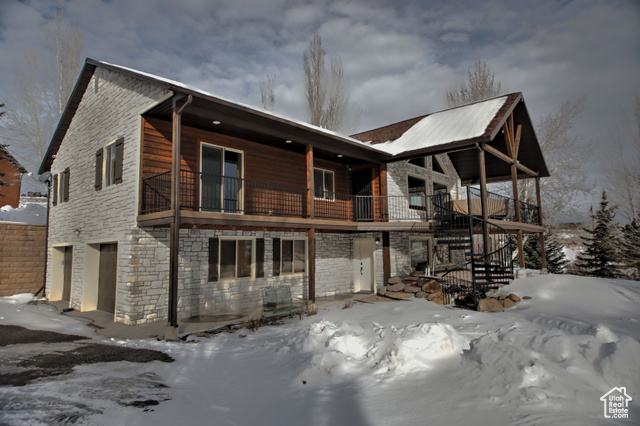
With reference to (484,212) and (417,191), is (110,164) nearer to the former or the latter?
(484,212)

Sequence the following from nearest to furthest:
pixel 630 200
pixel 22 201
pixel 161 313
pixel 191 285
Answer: pixel 161 313 < pixel 191 285 < pixel 630 200 < pixel 22 201

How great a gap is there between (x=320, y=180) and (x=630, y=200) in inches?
705

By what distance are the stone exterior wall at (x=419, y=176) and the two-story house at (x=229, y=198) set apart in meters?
0.07

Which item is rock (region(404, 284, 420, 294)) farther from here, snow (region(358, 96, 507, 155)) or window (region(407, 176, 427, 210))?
snow (region(358, 96, 507, 155))

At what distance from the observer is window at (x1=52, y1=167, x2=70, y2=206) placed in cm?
A: 1412

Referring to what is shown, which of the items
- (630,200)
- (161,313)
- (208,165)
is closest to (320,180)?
(208,165)

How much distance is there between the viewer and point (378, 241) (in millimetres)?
14617

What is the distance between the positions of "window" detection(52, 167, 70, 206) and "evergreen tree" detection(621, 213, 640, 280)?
994 inches

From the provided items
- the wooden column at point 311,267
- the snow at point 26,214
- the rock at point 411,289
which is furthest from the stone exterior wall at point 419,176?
the snow at point 26,214

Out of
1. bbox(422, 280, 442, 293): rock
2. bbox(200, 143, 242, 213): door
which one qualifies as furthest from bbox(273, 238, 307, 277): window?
bbox(422, 280, 442, 293): rock

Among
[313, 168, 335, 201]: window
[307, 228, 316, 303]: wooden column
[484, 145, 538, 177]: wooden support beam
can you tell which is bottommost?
[307, 228, 316, 303]: wooden column

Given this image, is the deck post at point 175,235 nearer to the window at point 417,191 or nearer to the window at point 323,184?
the window at point 323,184

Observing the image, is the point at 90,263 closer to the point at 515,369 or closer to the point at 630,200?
the point at 515,369

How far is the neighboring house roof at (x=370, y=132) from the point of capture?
31.4 feet
